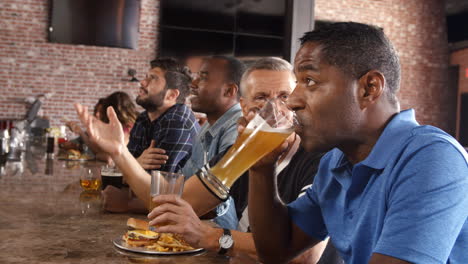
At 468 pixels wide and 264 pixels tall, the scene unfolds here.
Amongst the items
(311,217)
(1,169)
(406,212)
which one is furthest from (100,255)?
(1,169)

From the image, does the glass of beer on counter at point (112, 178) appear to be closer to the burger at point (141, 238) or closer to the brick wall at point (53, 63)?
the burger at point (141, 238)

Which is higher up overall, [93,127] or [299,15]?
[299,15]

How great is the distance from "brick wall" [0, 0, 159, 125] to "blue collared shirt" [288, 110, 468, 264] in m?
6.14

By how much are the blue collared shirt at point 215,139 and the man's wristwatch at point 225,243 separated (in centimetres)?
82

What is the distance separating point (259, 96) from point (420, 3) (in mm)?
7600

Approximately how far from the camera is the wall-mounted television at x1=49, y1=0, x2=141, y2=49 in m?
6.73

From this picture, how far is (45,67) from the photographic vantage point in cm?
677

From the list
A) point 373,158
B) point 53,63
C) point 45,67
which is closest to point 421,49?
point 53,63

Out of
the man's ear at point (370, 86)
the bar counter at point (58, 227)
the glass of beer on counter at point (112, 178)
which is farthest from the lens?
the glass of beer on counter at point (112, 178)

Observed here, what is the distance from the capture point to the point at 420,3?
8.61m

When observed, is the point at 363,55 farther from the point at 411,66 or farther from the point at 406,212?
the point at 411,66

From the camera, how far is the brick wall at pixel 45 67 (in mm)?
6695

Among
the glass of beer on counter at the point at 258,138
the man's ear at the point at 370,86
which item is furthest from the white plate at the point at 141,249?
the man's ear at the point at 370,86

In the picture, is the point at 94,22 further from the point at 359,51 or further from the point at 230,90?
the point at 359,51
